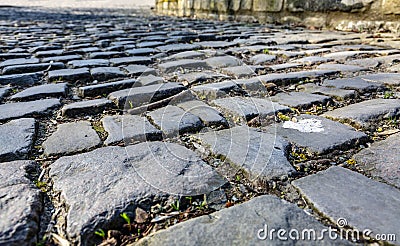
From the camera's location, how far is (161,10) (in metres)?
11.1

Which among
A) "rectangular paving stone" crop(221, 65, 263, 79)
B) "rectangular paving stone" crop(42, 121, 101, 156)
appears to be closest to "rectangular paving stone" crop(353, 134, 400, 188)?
"rectangular paving stone" crop(42, 121, 101, 156)

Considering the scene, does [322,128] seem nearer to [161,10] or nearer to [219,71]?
[219,71]

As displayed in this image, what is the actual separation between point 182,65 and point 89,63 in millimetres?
809

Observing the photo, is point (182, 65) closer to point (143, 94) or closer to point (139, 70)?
point (139, 70)

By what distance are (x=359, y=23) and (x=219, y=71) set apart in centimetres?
299

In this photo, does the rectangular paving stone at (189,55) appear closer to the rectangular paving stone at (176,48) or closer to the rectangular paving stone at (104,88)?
the rectangular paving stone at (176,48)

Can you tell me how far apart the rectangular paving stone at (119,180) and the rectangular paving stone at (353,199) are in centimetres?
31

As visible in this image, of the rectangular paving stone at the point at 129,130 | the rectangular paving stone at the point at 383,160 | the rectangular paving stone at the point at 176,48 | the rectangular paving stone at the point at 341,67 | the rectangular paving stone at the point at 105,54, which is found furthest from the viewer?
the rectangular paving stone at the point at 176,48

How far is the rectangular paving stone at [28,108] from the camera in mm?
1729

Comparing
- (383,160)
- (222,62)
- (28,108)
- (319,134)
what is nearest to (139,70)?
(222,62)

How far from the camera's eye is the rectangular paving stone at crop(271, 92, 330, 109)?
1815 millimetres

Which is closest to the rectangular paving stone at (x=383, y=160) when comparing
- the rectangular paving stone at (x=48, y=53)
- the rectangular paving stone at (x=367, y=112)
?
the rectangular paving stone at (x=367, y=112)

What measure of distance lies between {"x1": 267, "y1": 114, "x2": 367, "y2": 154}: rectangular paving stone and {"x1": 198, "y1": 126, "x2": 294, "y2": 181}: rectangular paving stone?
0.08m

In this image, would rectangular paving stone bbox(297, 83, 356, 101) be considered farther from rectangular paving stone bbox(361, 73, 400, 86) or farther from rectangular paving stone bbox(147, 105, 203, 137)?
rectangular paving stone bbox(147, 105, 203, 137)
